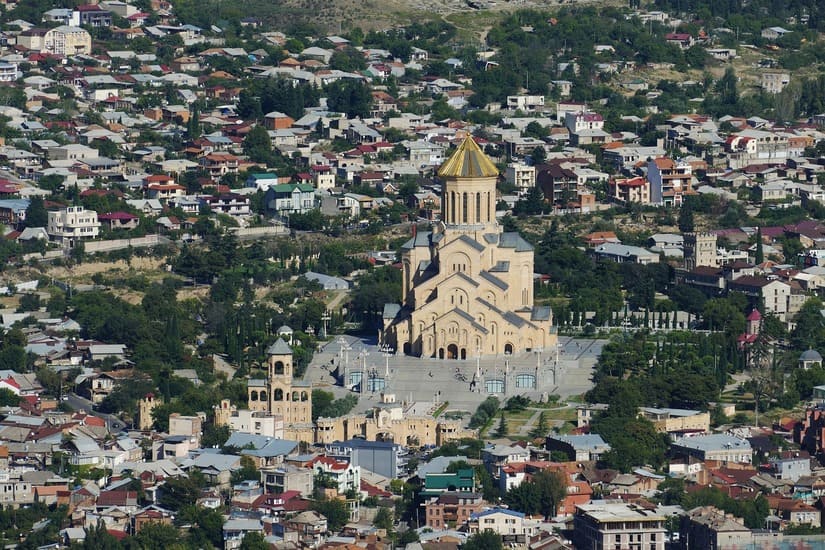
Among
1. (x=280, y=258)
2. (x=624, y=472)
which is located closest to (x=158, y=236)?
(x=280, y=258)

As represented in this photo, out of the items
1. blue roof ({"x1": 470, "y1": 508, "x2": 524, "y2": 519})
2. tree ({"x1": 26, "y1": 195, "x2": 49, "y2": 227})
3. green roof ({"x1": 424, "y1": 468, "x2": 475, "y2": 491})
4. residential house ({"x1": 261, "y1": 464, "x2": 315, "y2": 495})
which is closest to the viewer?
blue roof ({"x1": 470, "y1": 508, "x2": 524, "y2": 519})

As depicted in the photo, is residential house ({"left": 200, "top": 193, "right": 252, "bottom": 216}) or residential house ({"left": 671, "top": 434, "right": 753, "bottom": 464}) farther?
residential house ({"left": 200, "top": 193, "right": 252, "bottom": 216})

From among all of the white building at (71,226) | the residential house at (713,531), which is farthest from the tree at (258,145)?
the residential house at (713,531)

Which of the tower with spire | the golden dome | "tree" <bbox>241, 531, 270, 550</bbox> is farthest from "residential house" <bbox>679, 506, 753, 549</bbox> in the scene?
the golden dome

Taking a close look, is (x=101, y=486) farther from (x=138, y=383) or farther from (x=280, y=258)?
(x=280, y=258)

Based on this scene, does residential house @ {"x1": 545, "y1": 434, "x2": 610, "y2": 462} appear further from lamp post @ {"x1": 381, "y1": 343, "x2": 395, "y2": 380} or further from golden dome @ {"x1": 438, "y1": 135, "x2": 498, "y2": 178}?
golden dome @ {"x1": 438, "y1": 135, "x2": 498, "y2": 178}
